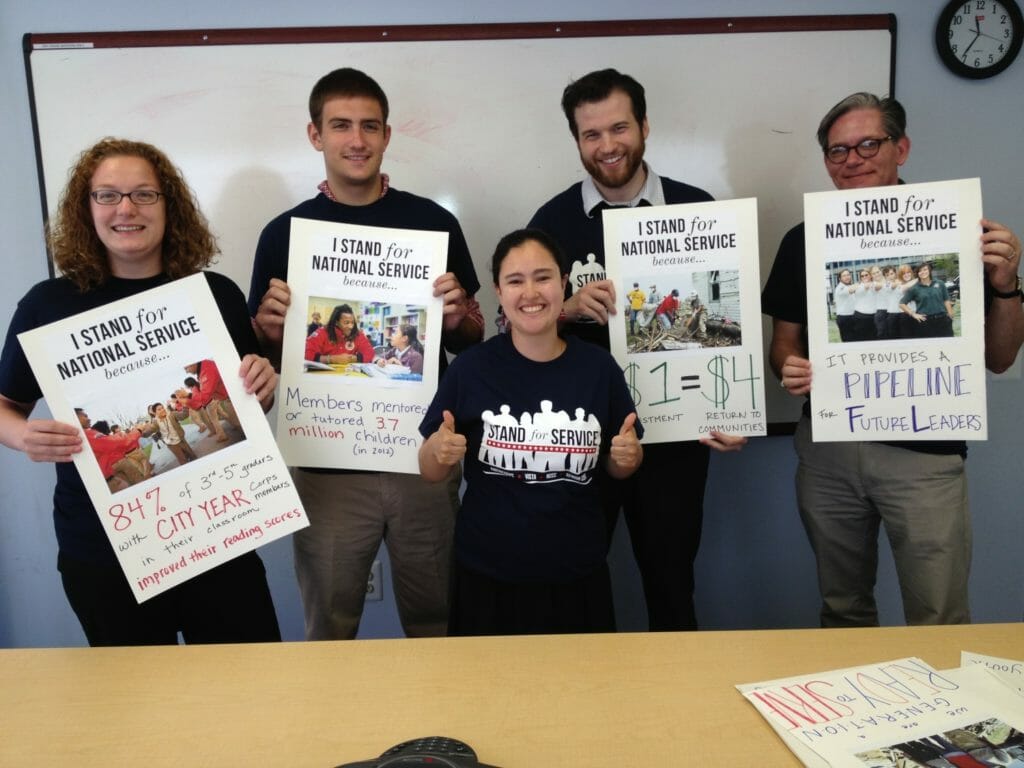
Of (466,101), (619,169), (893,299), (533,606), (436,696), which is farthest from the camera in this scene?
(466,101)

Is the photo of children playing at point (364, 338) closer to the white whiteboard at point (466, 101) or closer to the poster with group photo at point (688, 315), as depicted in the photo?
the poster with group photo at point (688, 315)

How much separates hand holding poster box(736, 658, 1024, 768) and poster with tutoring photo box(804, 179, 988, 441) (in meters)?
Answer: 0.78

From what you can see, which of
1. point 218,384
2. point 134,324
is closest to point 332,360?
point 218,384

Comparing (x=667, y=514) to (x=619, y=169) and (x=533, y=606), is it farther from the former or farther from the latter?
(x=619, y=169)

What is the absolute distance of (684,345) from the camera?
1881mm

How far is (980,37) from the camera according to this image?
2.45m

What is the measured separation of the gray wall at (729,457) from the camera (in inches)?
93.8

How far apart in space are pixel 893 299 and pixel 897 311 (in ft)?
0.10

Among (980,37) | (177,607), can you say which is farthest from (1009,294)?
(177,607)

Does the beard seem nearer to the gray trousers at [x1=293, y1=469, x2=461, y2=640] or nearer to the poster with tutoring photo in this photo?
the poster with tutoring photo

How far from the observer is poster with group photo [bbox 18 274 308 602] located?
1475 mm

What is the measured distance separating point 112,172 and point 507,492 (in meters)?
1.12

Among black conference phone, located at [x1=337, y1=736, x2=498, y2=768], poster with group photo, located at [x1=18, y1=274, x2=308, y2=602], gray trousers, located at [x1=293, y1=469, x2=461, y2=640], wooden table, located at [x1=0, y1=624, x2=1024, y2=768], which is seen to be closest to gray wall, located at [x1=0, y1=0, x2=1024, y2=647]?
gray trousers, located at [x1=293, y1=469, x2=461, y2=640]

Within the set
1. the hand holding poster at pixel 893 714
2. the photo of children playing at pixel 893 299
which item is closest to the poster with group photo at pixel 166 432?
the hand holding poster at pixel 893 714
